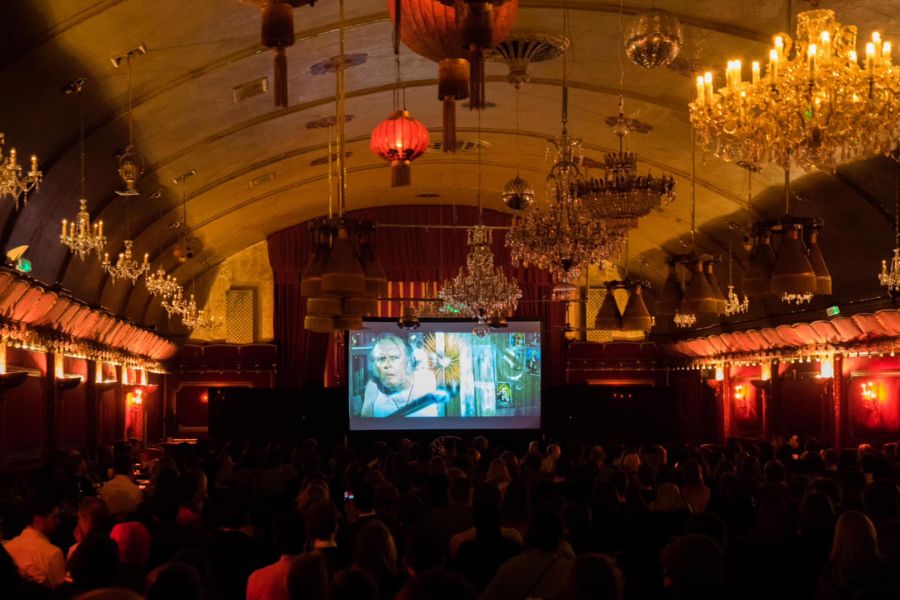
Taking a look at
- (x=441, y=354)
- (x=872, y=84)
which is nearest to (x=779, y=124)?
(x=872, y=84)

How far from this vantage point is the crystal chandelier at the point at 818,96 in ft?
28.9

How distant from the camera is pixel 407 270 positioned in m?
29.3

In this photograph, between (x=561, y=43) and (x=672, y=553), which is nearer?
(x=672, y=553)

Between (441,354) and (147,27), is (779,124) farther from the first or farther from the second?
(441,354)

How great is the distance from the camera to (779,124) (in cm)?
904

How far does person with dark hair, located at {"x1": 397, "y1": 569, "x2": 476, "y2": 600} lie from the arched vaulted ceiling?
9069mm

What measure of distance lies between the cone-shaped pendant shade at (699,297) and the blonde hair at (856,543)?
5.31 metres

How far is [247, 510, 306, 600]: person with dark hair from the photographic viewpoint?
19.2 feet

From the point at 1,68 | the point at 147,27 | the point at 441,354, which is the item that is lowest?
the point at 441,354

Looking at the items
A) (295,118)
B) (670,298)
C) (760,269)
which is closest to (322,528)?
(760,269)

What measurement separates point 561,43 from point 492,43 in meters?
11.1

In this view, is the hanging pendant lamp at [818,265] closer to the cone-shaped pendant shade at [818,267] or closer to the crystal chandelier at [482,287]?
the cone-shaped pendant shade at [818,267]

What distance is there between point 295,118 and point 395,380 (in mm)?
9252

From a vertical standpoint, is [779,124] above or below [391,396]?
above
